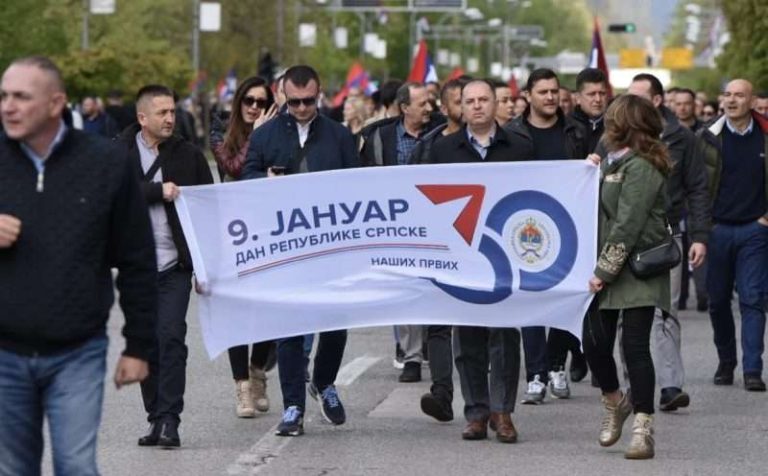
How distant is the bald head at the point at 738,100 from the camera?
13422 mm

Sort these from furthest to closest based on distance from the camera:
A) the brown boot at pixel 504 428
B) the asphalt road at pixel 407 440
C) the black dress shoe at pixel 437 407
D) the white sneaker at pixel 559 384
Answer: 1. the white sneaker at pixel 559 384
2. the black dress shoe at pixel 437 407
3. the brown boot at pixel 504 428
4. the asphalt road at pixel 407 440

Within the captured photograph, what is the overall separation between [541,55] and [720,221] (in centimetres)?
16949

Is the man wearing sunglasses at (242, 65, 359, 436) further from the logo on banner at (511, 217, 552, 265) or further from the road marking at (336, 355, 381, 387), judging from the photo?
the road marking at (336, 355, 381, 387)

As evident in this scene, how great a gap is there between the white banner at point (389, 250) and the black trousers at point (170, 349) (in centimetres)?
28

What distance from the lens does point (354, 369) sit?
13984mm

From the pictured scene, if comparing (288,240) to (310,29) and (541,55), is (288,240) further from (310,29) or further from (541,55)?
(541,55)

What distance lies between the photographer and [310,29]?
74125mm

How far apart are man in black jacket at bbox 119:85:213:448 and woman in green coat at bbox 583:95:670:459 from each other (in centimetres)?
206

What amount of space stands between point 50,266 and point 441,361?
5174 millimetres

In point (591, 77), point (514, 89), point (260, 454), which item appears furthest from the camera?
point (514, 89)

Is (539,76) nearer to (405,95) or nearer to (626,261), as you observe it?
(405,95)

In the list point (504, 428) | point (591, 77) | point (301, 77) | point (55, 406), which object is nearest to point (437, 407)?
point (504, 428)

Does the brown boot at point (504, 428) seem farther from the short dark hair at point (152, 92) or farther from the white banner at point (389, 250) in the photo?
the short dark hair at point (152, 92)

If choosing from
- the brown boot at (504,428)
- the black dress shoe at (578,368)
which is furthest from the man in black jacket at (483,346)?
the black dress shoe at (578,368)
